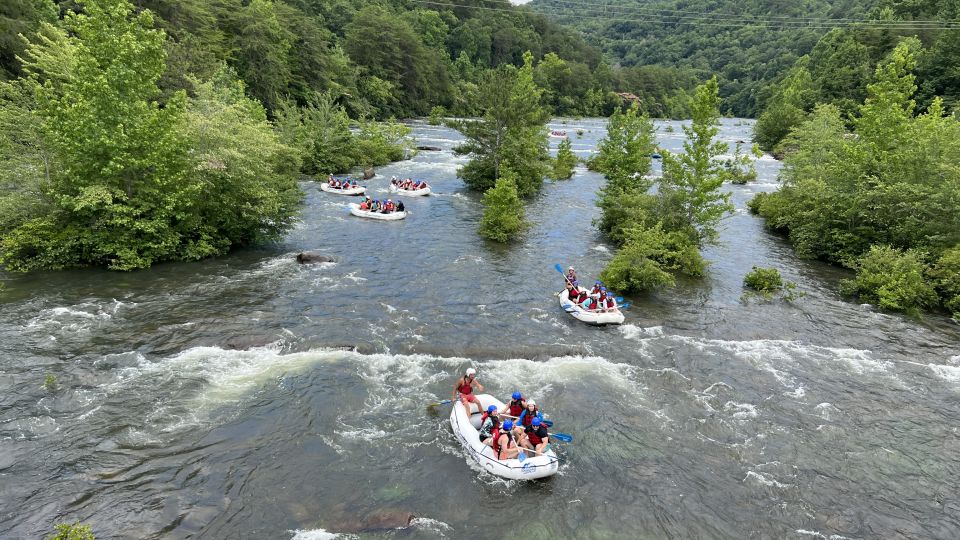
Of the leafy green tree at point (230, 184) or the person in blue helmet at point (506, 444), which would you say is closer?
the person in blue helmet at point (506, 444)

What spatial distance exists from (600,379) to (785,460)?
211 inches

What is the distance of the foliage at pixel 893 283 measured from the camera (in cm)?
2175

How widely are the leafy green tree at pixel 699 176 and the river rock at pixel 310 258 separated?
17831mm

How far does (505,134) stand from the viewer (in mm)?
40562

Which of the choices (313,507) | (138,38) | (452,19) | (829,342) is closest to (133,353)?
(313,507)

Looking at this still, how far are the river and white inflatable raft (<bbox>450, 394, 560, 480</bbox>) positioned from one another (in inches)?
11.7

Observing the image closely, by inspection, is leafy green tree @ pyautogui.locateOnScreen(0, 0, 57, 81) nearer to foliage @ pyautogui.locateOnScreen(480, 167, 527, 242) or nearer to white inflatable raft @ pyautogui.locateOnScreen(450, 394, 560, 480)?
foliage @ pyautogui.locateOnScreen(480, 167, 527, 242)

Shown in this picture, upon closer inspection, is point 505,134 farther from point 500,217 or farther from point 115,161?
point 115,161

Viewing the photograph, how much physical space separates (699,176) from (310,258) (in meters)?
Answer: 20.0

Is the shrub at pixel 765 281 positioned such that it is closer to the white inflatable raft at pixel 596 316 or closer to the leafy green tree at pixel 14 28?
the white inflatable raft at pixel 596 316

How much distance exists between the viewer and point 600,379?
16.5m

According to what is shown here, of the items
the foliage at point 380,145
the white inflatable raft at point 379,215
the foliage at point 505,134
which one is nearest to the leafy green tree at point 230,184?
the white inflatable raft at point 379,215

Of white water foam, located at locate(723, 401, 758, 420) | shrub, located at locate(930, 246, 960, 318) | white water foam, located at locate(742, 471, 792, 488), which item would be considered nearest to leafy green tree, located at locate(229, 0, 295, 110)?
white water foam, located at locate(723, 401, 758, 420)

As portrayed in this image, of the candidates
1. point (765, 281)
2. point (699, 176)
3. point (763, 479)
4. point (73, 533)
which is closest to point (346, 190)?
point (699, 176)
